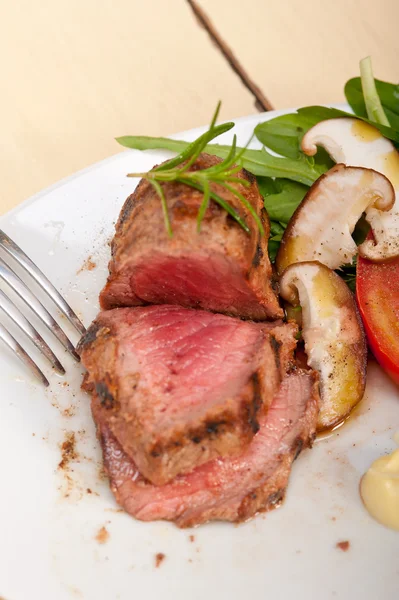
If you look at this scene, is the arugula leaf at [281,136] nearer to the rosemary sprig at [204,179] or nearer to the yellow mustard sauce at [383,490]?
the rosemary sprig at [204,179]

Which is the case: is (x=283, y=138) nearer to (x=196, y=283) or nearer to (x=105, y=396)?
(x=196, y=283)

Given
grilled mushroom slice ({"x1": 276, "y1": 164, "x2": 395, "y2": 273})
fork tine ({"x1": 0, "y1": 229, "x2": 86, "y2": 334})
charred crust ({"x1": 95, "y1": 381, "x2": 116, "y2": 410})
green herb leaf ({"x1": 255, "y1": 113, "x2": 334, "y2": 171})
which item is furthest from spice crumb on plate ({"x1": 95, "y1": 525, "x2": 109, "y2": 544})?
green herb leaf ({"x1": 255, "y1": 113, "x2": 334, "y2": 171})

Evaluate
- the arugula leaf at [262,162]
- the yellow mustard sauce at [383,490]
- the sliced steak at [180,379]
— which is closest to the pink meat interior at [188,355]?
the sliced steak at [180,379]

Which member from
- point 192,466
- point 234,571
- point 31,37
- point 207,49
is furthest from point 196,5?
point 234,571

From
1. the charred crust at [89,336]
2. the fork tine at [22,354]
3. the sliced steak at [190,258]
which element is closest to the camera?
the sliced steak at [190,258]

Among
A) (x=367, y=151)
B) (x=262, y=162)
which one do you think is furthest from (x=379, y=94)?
(x=262, y=162)

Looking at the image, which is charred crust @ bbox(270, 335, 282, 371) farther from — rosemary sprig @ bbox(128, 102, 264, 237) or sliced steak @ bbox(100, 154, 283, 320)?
rosemary sprig @ bbox(128, 102, 264, 237)
